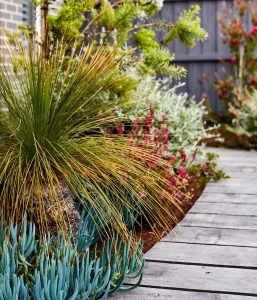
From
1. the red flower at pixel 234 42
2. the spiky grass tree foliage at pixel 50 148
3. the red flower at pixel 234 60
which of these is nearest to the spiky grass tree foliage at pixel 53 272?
the spiky grass tree foliage at pixel 50 148

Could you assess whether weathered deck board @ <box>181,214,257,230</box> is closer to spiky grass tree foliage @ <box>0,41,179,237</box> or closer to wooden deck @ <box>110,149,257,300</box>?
wooden deck @ <box>110,149,257,300</box>

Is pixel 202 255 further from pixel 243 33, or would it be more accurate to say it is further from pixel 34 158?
pixel 243 33

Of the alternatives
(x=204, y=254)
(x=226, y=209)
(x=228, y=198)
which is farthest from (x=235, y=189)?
(x=204, y=254)

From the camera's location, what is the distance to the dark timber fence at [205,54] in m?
9.68

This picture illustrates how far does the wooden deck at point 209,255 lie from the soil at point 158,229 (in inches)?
1.9

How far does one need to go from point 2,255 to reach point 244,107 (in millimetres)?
5609

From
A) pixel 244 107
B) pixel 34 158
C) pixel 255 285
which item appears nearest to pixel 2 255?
pixel 34 158

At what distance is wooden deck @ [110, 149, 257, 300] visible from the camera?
3.01 m

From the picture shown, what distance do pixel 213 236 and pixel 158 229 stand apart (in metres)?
0.39

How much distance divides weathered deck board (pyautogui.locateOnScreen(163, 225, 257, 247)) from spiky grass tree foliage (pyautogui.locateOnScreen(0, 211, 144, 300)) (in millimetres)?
701

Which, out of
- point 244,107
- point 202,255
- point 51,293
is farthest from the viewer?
point 244,107

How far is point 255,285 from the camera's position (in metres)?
3.05

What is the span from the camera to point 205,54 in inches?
383

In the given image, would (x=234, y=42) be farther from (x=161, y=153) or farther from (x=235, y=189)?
(x=161, y=153)
